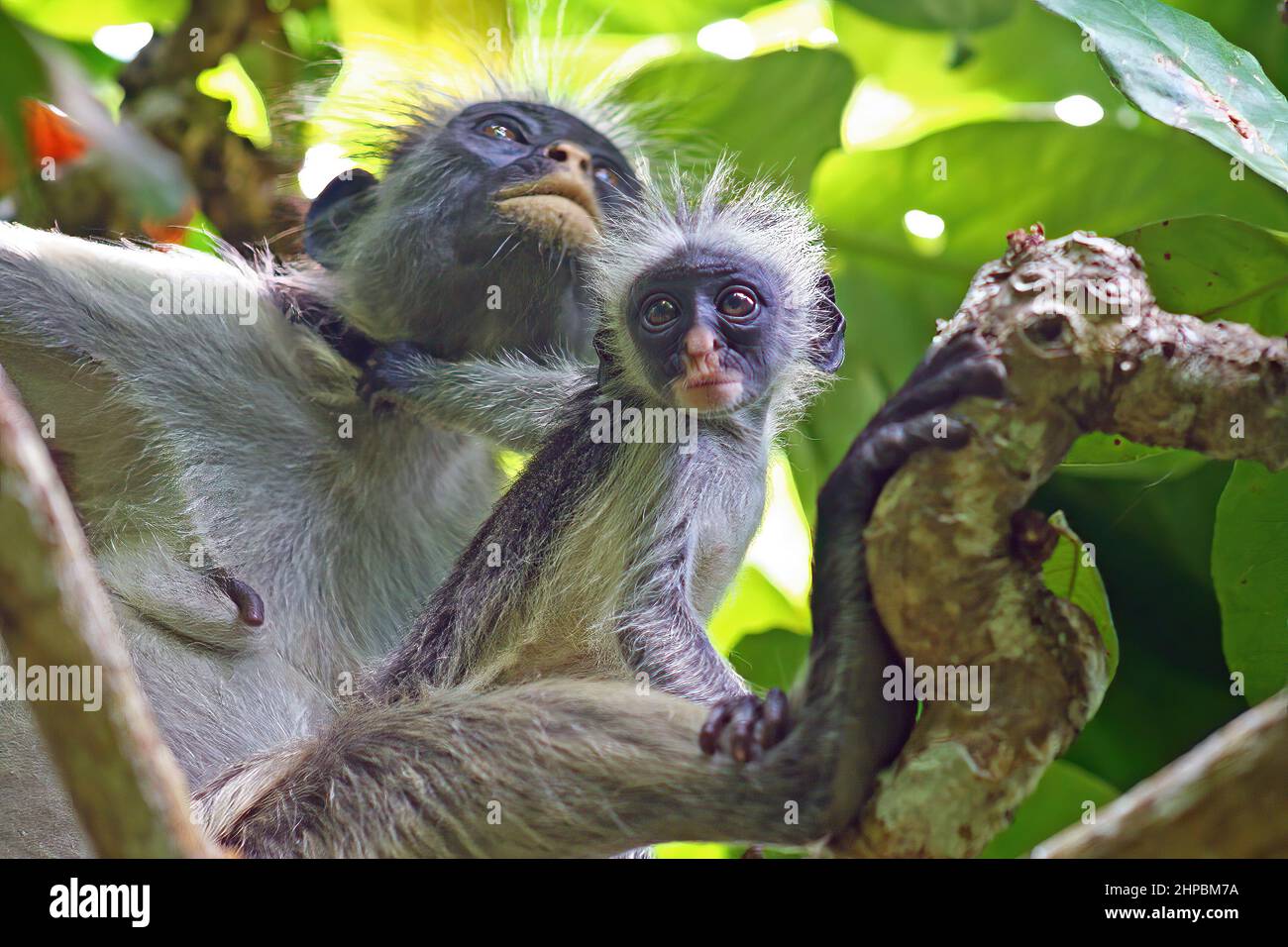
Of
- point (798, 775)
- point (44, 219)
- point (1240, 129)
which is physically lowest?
point (798, 775)

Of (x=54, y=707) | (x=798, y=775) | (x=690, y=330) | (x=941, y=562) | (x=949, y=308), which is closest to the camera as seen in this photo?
(x=54, y=707)

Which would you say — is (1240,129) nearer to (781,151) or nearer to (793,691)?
(793,691)

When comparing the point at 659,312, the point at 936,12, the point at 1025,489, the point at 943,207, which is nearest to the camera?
the point at 1025,489

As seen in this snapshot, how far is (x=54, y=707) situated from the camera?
5.11 ft

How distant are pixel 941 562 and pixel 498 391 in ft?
4.85

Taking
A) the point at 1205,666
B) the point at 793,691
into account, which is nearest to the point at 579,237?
the point at 793,691

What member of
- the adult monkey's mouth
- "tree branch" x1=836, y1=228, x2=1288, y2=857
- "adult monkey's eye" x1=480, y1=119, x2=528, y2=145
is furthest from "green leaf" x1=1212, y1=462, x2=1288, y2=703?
"adult monkey's eye" x1=480, y1=119, x2=528, y2=145

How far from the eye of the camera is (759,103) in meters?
4.28

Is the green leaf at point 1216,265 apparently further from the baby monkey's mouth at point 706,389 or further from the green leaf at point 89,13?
the green leaf at point 89,13

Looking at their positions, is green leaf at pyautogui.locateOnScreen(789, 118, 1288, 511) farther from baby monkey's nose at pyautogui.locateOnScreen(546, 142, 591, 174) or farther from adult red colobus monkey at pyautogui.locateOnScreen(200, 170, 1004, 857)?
baby monkey's nose at pyautogui.locateOnScreen(546, 142, 591, 174)

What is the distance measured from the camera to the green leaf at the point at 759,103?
4.18 meters

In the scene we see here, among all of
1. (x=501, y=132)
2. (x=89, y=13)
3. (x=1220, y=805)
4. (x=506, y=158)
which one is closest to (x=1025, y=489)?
(x=1220, y=805)

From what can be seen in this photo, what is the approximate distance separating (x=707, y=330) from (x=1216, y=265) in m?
0.97

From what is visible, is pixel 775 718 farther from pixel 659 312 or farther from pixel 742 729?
pixel 659 312
